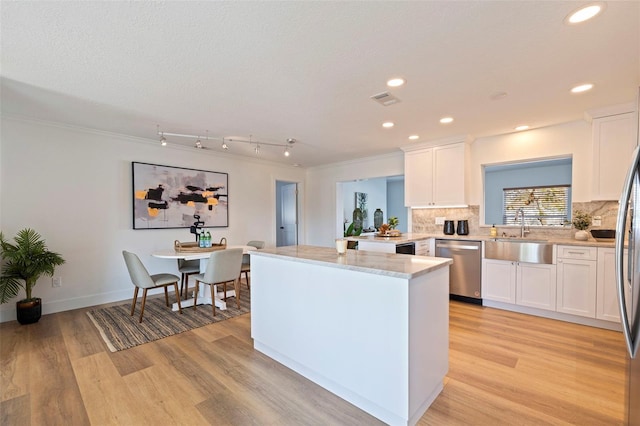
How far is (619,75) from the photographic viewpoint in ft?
7.83

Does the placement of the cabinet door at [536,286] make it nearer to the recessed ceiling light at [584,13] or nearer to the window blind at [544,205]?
the window blind at [544,205]

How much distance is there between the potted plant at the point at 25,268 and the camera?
10.3 feet

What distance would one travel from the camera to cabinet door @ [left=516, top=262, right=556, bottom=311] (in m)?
3.36

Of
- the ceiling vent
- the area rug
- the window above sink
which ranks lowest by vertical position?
the area rug

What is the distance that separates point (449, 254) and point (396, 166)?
197cm

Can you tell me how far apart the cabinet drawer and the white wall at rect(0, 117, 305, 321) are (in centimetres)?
528

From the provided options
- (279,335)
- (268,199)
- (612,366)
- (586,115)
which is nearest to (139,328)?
(279,335)

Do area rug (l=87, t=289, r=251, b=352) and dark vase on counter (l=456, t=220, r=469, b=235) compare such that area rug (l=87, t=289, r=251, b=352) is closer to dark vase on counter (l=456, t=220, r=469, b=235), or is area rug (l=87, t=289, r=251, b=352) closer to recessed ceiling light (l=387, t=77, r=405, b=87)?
recessed ceiling light (l=387, t=77, r=405, b=87)

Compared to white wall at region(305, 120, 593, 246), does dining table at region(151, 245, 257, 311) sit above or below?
below

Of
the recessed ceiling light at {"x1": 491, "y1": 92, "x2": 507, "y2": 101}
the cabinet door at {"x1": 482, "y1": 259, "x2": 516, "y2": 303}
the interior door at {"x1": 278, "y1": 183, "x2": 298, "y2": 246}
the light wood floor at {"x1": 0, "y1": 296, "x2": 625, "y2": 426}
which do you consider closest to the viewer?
the light wood floor at {"x1": 0, "y1": 296, "x2": 625, "y2": 426}

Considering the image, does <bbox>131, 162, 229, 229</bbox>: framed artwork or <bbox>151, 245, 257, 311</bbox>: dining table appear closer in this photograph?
<bbox>151, 245, 257, 311</bbox>: dining table

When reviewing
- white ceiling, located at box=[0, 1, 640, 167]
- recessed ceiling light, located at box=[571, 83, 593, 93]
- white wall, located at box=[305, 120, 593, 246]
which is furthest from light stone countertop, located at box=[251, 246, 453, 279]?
white wall, located at box=[305, 120, 593, 246]

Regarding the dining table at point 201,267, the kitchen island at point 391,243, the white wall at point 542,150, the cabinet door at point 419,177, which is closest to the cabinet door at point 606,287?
the white wall at point 542,150

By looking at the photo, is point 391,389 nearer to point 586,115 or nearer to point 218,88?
point 218,88
